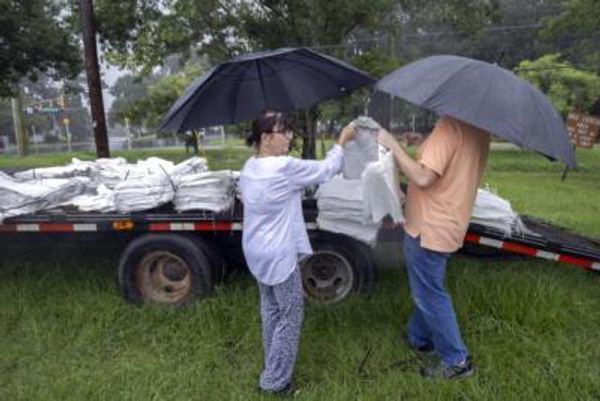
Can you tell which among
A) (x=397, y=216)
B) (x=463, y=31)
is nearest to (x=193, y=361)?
(x=397, y=216)

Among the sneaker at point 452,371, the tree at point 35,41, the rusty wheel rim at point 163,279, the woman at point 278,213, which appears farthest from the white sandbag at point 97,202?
the tree at point 35,41

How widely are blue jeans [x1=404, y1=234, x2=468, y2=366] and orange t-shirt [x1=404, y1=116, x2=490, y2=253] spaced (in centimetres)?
11

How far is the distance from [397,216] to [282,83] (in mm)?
1702

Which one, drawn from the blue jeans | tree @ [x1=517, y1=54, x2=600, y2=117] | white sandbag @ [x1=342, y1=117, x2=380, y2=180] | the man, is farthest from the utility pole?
tree @ [x1=517, y1=54, x2=600, y2=117]

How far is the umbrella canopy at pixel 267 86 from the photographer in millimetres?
4351

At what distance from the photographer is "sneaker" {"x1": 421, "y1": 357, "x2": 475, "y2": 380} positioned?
11.2 feet

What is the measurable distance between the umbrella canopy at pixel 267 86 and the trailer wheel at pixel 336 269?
1.15 m

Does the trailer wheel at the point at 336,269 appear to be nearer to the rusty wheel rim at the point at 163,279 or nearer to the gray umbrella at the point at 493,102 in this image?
the rusty wheel rim at the point at 163,279

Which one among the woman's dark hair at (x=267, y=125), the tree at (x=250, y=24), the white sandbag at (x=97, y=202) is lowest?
the white sandbag at (x=97, y=202)

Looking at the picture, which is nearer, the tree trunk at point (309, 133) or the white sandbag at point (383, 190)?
the white sandbag at point (383, 190)

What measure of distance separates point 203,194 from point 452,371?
2345 mm

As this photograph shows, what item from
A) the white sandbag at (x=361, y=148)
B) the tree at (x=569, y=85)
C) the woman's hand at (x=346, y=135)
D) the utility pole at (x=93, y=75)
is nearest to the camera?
the woman's hand at (x=346, y=135)

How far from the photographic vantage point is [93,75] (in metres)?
8.96

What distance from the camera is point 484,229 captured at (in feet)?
14.5
